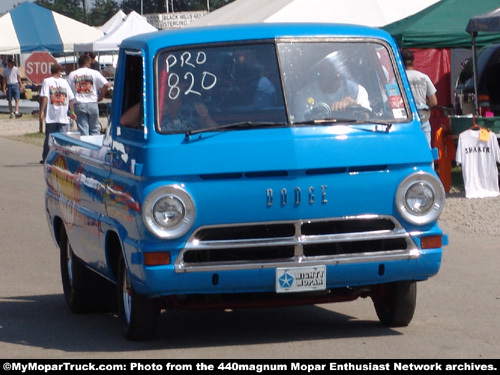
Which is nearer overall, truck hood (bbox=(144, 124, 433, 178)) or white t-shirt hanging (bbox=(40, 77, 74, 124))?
truck hood (bbox=(144, 124, 433, 178))

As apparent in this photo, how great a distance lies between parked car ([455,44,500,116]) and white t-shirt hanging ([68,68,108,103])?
6294mm

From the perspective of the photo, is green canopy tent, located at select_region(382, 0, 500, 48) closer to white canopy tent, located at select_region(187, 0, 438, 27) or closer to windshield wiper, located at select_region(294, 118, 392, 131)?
white canopy tent, located at select_region(187, 0, 438, 27)

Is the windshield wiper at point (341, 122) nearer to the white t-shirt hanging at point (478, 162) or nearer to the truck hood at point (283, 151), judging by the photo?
the truck hood at point (283, 151)

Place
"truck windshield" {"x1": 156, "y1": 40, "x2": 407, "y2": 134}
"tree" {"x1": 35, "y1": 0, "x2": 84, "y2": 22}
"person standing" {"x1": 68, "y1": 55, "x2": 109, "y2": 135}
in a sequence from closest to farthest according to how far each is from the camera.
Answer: "truck windshield" {"x1": 156, "y1": 40, "x2": 407, "y2": 134} → "person standing" {"x1": 68, "y1": 55, "x2": 109, "y2": 135} → "tree" {"x1": 35, "y1": 0, "x2": 84, "y2": 22}

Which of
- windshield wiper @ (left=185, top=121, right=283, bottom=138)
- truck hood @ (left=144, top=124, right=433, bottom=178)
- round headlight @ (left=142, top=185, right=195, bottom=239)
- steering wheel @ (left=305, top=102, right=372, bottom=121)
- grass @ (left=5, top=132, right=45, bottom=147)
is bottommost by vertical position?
grass @ (left=5, top=132, right=45, bottom=147)

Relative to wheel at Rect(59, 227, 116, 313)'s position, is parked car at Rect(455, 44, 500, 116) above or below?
above

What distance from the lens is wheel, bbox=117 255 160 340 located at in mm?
6543

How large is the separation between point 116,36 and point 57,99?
17.9 metres

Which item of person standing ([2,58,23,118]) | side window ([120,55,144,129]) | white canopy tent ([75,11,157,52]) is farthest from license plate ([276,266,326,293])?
person standing ([2,58,23,118])

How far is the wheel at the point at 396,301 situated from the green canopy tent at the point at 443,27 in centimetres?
1119

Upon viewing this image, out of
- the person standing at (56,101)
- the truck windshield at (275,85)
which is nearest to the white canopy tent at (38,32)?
the person standing at (56,101)

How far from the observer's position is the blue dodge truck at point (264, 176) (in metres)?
6.18

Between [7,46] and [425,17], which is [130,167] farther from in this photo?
[7,46]

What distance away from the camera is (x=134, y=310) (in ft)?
21.5
